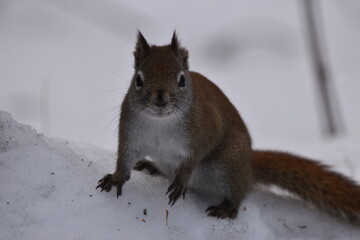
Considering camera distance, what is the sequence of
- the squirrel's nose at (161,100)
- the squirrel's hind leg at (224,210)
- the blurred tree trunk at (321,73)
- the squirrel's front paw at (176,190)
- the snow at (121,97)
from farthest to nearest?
the blurred tree trunk at (321,73) < the squirrel's hind leg at (224,210) < the squirrel's front paw at (176,190) < the squirrel's nose at (161,100) < the snow at (121,97)

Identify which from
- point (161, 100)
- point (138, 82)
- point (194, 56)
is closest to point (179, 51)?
point (138, 82)

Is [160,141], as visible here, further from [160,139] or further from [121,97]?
[121,97]

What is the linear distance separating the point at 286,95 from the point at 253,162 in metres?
5.28

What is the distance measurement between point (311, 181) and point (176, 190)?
925 millimetres

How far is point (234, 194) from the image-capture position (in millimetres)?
2922

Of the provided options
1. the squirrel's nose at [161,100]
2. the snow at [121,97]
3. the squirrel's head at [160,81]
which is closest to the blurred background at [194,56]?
the snow at [121,97]

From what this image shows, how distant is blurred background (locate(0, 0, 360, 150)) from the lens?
7410mm

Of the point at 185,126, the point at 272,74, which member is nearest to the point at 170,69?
the point at 185,126

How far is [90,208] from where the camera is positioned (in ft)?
7.69

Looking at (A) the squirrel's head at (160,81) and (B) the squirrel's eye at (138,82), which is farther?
(B) the squirrel's eye at (138,82)

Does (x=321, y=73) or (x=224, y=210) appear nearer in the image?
(x=224, y=210)

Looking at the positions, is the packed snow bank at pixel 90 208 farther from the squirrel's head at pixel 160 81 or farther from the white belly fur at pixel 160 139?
the squirrel's head at pixel 160 81

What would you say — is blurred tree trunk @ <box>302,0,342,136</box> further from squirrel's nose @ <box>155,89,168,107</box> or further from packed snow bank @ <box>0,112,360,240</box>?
squirrel's nose @ <box>155,89,168,107</box>

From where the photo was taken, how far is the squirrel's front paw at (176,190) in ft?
8.48
